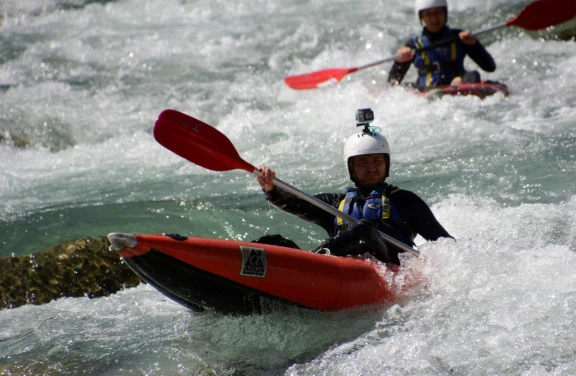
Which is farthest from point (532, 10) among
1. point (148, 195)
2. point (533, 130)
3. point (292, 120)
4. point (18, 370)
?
point (18, 370)

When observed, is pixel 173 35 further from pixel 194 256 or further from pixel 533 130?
pixel 194 256

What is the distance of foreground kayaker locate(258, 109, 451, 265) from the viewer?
4.38 metres

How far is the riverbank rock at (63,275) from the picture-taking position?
17.0 ft

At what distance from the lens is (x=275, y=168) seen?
25.1ft

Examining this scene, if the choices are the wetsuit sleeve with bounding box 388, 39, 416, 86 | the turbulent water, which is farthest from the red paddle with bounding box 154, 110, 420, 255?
the wetsuit sleeve with bounding box 388, 39, 416, 86

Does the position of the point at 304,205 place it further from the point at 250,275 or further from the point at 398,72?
the point at 398,72

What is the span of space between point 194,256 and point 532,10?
6404 millimetres

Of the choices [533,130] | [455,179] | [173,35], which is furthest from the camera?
[173,35]

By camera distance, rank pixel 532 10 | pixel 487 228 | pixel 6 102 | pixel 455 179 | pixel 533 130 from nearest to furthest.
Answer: pixel 487 228 < pixel 455 179 < pixel 533 130 < pixel 532 10 < pixel 6 102

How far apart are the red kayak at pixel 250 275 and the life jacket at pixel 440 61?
15.1 feet

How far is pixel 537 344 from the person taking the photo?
369 centimetres

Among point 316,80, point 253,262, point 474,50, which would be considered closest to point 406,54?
point 474,50

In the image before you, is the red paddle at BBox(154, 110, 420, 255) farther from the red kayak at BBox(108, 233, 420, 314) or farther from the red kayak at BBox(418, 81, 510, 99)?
the red kayak at BBox(418, 81, 510, 99)

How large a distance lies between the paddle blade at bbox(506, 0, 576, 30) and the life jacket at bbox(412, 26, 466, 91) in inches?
32.2
